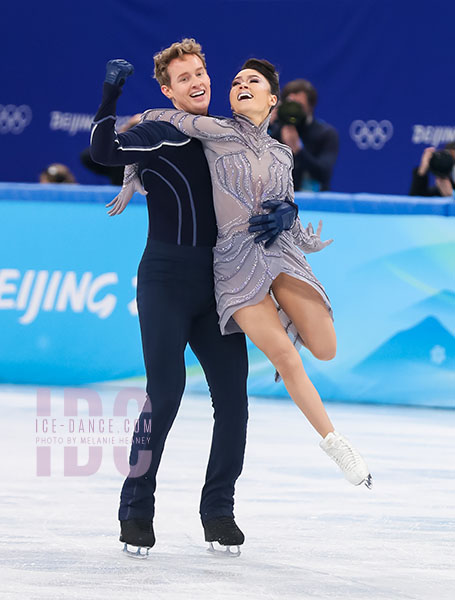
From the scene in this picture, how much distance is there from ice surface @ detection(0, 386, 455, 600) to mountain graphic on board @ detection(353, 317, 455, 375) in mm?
685

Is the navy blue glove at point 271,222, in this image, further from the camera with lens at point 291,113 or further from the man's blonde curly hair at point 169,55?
the camera with lens at point 291,113

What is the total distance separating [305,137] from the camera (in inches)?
324

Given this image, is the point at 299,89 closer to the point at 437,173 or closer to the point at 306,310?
the point at 437,173

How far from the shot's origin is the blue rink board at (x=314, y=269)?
23.9 ft

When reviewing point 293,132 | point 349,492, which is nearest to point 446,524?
point 349,492

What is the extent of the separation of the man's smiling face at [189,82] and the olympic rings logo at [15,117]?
8.58 metres

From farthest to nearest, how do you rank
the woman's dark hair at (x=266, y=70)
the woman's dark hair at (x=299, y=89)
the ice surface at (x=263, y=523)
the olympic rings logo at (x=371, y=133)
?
the olympic rings logo at (x=371, y=133) < the woman's dark hair at (x=299, y=89) < the woman's dark hair at (x=266, y=70) < the ice surface at (x=263, y=523)

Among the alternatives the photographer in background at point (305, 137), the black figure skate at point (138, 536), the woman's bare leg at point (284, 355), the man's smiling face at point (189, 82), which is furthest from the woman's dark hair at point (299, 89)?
the black figure skate at point (138, 536)

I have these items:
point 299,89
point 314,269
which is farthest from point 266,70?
point 299,89

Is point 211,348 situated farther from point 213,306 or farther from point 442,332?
point 442,332

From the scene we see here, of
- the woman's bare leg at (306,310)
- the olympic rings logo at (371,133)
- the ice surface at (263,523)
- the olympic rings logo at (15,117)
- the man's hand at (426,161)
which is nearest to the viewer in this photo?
the ice surface at (263,523)

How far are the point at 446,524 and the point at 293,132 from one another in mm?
4138

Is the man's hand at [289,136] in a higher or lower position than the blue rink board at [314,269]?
higher

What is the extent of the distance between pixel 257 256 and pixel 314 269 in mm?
3438
